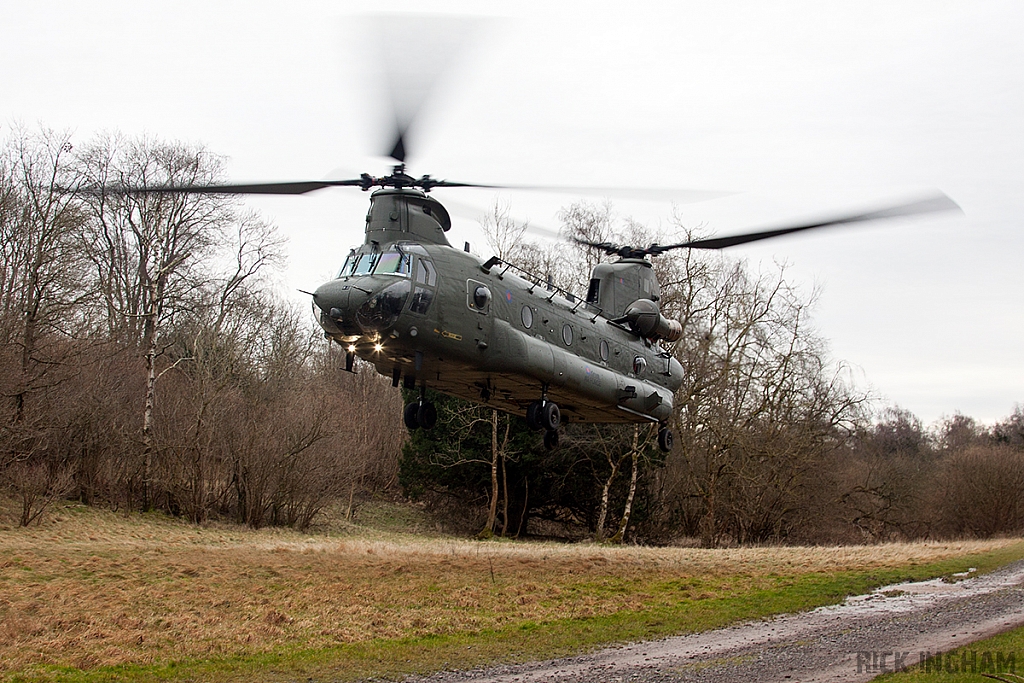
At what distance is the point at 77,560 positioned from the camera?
1656cm

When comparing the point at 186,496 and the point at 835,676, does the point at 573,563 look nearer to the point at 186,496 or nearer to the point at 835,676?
the point at 835,676

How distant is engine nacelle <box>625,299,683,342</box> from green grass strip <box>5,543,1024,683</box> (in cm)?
598

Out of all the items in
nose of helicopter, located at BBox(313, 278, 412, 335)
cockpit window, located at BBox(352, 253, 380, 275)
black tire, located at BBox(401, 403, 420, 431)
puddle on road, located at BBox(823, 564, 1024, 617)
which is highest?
cockpit window, located at BBox(352, 253, 380, 275)

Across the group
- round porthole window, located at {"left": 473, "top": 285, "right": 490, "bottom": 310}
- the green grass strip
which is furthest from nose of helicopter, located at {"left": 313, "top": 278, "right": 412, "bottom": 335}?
the green grass strip

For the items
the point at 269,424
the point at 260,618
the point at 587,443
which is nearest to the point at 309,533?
the point at 269,424

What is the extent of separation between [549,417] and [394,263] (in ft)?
15.5

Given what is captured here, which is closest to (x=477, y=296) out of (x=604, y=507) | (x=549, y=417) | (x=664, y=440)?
(x=549, y=417)

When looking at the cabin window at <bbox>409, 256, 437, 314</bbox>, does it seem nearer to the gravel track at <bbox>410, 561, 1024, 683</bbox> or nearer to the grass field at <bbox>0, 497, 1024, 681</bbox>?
the grass field at <bbox>0, 497, 1024, 681</bbox>

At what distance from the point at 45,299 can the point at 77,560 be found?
13.0 metres

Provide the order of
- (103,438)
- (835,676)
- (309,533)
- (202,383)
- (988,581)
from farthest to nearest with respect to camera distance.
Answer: (202,383) < (309,533) < (103,438) < (988,581) < (835,676)

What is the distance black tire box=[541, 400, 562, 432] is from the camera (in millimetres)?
16812

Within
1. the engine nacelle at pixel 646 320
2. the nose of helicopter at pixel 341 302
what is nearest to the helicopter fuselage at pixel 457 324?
the nose of helicopter at pixel 341 302

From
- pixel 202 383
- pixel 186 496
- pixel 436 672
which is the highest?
pixel 202 383

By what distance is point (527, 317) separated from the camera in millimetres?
16719
